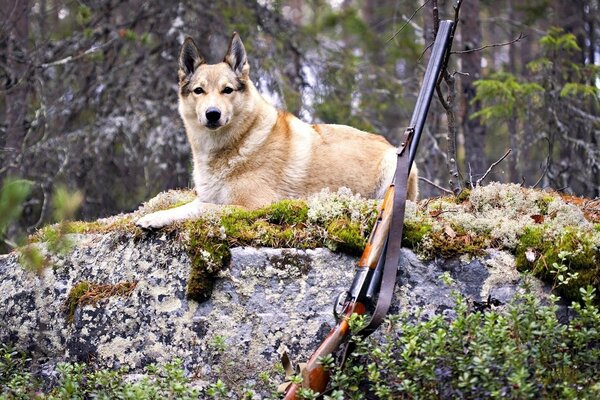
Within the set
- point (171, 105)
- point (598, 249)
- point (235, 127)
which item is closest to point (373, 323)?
point (598, 249)

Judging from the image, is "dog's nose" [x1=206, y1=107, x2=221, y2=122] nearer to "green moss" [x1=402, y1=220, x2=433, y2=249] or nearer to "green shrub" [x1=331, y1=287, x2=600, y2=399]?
"green moss" [x1=402, y1=220, x2=433, y2=249]

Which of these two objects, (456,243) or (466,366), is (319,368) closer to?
(466,366)

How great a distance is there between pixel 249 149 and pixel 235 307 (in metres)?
1.90

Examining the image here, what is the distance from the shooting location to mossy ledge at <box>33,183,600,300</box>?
448 cm

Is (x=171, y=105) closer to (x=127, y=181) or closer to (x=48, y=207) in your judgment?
(x=127, y=181)

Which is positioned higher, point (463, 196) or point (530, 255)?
point (463, 196)

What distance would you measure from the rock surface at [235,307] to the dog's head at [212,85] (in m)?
1.44

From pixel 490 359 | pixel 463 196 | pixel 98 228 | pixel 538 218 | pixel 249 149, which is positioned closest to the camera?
pixel 490 359

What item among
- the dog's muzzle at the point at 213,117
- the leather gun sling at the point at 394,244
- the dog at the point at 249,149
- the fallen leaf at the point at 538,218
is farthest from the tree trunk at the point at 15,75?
the fallen leaf at the point at 538,218

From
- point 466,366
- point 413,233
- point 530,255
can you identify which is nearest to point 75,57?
point 413,233

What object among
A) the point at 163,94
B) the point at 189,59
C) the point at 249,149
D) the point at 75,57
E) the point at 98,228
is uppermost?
the point at 75,57

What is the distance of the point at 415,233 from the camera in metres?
4.68

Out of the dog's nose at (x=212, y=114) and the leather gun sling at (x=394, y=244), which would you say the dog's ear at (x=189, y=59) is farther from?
the leather gun sling at (x=394, y=244)

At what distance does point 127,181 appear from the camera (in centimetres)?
1142
